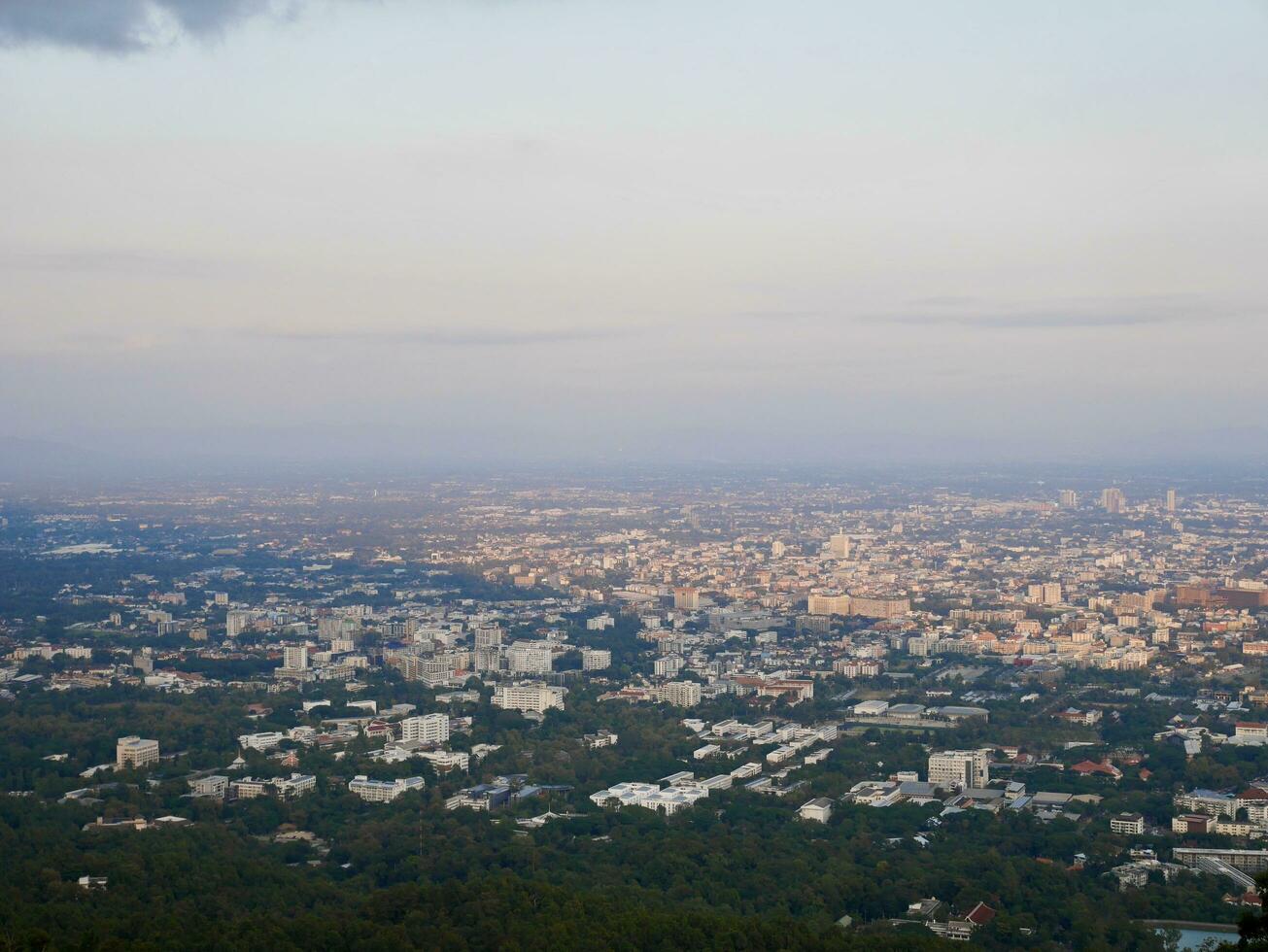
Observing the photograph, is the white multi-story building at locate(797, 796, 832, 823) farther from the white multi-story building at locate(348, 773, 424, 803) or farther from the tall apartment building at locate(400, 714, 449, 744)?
the tall apartment building at locate(400, 714, 449, 744)

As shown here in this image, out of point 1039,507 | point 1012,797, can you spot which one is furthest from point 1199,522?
point 1012,797

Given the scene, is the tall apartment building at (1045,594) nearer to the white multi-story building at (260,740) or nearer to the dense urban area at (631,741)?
the dense urban area at (631,741)


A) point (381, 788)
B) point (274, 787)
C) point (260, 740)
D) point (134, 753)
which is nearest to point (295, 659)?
point (260, 740)

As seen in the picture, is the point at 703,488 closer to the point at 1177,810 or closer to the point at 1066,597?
the point at 1066,597

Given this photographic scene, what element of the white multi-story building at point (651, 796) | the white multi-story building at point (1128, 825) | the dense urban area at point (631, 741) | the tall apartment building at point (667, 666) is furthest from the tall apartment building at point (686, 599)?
the white multi-story building at point (1128, 825)

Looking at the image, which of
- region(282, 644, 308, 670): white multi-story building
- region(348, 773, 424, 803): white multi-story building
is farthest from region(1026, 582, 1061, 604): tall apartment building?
region(348, 773, 424, 803): white multi-story building
